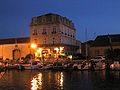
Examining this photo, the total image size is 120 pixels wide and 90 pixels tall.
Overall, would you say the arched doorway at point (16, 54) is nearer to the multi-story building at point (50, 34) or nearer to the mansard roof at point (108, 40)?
the multi-story building at point (50, 34)

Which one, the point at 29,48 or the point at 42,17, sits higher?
the point at 42,17

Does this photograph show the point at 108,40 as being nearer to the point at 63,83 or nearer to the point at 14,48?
the point at 14,48

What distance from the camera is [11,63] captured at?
76750mm

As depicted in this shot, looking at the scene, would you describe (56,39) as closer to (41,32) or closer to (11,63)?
(41,32)

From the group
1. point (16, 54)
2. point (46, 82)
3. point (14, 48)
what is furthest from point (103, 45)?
point (46, 82)

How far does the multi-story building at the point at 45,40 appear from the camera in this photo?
85.6 metres

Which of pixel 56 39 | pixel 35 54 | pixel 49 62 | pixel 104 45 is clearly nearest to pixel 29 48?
pixel 35 54

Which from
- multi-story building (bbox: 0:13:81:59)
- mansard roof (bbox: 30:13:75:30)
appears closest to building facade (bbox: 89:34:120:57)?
multi-story building (bbox: 0:13:81:59)

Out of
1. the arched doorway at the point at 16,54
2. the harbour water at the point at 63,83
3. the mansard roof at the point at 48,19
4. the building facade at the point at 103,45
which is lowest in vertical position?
the harbour water at the point at 63,83

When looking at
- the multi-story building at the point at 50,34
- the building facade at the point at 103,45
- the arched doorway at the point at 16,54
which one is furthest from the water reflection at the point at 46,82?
the building facade at the point at 103,45

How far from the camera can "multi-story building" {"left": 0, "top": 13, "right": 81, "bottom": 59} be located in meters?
85.6

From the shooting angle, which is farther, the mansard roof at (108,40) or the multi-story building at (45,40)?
the mansard roof at (108,40)

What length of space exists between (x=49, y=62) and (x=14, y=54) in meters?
20.4

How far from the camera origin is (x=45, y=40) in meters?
87.8
